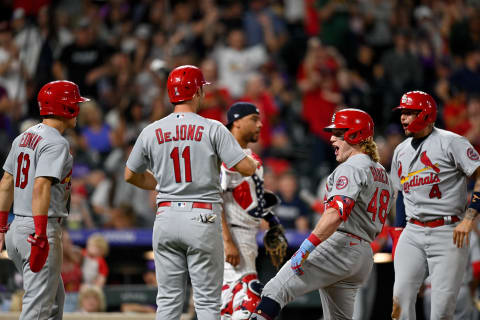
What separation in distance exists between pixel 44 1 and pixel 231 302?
29.7ft

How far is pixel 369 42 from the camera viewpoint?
551 inches

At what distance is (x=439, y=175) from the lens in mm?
6117

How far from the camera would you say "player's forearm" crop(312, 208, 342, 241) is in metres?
5.20

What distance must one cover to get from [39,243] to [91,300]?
11.8 feet

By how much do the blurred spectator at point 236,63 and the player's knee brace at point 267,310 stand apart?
7966 mm

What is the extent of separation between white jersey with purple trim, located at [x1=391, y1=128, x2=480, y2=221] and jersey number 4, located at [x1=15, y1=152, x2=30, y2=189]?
307 centimetres

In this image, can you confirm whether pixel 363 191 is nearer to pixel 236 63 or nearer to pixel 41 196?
pixel 41 196

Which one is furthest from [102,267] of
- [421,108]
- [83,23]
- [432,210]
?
[83,23]

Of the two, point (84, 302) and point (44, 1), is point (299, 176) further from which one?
point (44, 1)

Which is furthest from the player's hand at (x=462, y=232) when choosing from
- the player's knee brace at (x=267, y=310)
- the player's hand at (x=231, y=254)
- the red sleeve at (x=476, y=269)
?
the red sleeve at (x=476, y=269)

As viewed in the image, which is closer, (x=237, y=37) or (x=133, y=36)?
(x=237, y=37)

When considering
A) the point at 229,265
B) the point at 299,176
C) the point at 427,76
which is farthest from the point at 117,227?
the point at 427,76

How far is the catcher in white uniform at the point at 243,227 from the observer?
20.5 ft

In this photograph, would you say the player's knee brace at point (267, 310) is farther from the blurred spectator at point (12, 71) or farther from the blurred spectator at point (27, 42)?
the blurred spectator at point (27, 42)
